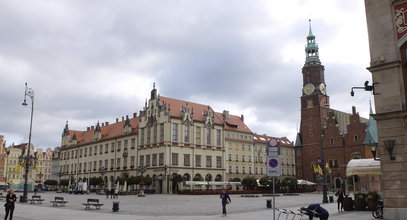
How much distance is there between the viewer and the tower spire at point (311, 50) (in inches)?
3706

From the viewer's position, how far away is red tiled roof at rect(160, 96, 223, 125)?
233 feet

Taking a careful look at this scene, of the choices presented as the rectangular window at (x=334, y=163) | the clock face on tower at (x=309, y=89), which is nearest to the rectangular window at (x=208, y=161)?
the rectangular window at (x=334, y=163)

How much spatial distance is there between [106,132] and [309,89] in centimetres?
5054

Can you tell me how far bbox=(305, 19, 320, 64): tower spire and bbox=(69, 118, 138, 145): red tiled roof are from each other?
148 ft

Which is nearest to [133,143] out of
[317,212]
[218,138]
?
[218,138]

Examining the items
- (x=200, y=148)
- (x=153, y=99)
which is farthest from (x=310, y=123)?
(x=153, y=99)

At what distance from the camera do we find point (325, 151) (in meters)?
87.7

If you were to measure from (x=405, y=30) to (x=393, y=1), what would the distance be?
157 cm

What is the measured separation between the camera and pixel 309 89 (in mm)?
93562

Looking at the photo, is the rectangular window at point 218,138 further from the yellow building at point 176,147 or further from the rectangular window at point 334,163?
the rectangular window at point 334,163

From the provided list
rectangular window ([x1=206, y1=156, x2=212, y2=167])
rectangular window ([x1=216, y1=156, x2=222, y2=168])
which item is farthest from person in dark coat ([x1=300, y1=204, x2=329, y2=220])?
rectangular window ([x1=216, y1=156, x2=222, y2=168])

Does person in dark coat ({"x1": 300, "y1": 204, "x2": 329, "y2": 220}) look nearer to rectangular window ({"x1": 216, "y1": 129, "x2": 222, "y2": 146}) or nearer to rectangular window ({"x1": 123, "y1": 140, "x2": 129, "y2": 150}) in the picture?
rectangular window ({"x1": 216, "y1": 129, "x2": 222, "y2": 146})

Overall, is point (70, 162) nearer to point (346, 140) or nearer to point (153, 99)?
point (153, 99)

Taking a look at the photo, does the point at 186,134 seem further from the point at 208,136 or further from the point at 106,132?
the point at 106,132
